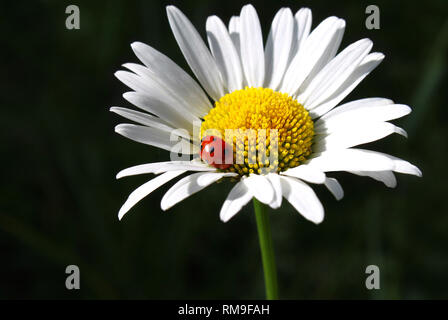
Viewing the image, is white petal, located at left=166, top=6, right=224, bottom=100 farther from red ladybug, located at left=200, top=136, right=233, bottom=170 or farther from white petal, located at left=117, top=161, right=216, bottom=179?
white petal, located at left=117, top=161, right=216, bottom=179

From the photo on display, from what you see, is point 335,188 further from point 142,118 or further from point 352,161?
point 142,118

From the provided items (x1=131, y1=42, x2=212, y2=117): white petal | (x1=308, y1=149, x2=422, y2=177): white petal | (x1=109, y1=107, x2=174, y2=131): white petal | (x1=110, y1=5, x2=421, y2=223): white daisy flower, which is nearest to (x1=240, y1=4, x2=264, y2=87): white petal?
(x1=110, y1=5, x2=421, y2=223): white daisy flower

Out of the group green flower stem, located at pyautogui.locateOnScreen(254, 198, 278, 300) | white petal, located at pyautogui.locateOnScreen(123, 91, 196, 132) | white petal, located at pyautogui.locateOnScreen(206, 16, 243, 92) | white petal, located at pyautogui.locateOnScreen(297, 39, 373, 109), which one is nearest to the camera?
green flower stem, located at pyautogui.locateOnScreen(254, 198, 278, 300)

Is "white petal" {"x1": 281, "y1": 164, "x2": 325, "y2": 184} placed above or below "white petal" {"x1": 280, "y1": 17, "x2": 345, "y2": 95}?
below

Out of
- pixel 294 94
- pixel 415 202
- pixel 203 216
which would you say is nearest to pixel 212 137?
pixel 294 94

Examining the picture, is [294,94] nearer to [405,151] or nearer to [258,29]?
[258,29]

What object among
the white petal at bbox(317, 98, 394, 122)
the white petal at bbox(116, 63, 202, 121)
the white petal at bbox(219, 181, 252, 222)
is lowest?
the white petal at bbox(219, 181, 252, 222)
